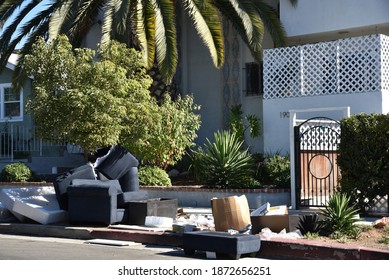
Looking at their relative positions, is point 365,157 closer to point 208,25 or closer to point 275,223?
point 275,223

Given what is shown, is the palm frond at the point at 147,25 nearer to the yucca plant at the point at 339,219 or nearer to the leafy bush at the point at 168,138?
the leafy bush at the point at 168,138

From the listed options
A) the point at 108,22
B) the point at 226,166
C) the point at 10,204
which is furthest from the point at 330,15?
the point at 10,204

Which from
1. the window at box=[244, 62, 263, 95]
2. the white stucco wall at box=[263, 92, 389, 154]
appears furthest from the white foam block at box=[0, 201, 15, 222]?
the window at box=[244, 62, 263, 95]

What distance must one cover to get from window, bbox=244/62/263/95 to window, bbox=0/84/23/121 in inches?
373

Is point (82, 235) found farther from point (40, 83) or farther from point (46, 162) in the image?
point (46, 162)

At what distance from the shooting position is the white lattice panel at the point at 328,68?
1903 cm

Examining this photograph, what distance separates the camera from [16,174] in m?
21.9

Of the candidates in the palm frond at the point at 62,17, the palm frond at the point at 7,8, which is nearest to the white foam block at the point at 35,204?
the palm frond at the point at 62,17

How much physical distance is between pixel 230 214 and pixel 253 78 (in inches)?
496

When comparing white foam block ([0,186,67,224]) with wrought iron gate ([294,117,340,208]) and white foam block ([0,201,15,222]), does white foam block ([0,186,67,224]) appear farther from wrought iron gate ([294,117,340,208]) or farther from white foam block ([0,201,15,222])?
wrought iron gate ([294,117,340,208])

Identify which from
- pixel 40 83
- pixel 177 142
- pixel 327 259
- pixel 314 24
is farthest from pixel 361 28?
pixel 327 259

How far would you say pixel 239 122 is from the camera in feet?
74.2

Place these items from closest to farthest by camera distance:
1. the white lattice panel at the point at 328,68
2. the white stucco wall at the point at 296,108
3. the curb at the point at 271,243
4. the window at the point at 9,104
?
the curb at the point at 271,243
the white lattice panel at the point at 328,68
the white stucco wall at the point at 296,108
the window at the point at 9,104

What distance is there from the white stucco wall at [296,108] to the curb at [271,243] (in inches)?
332
